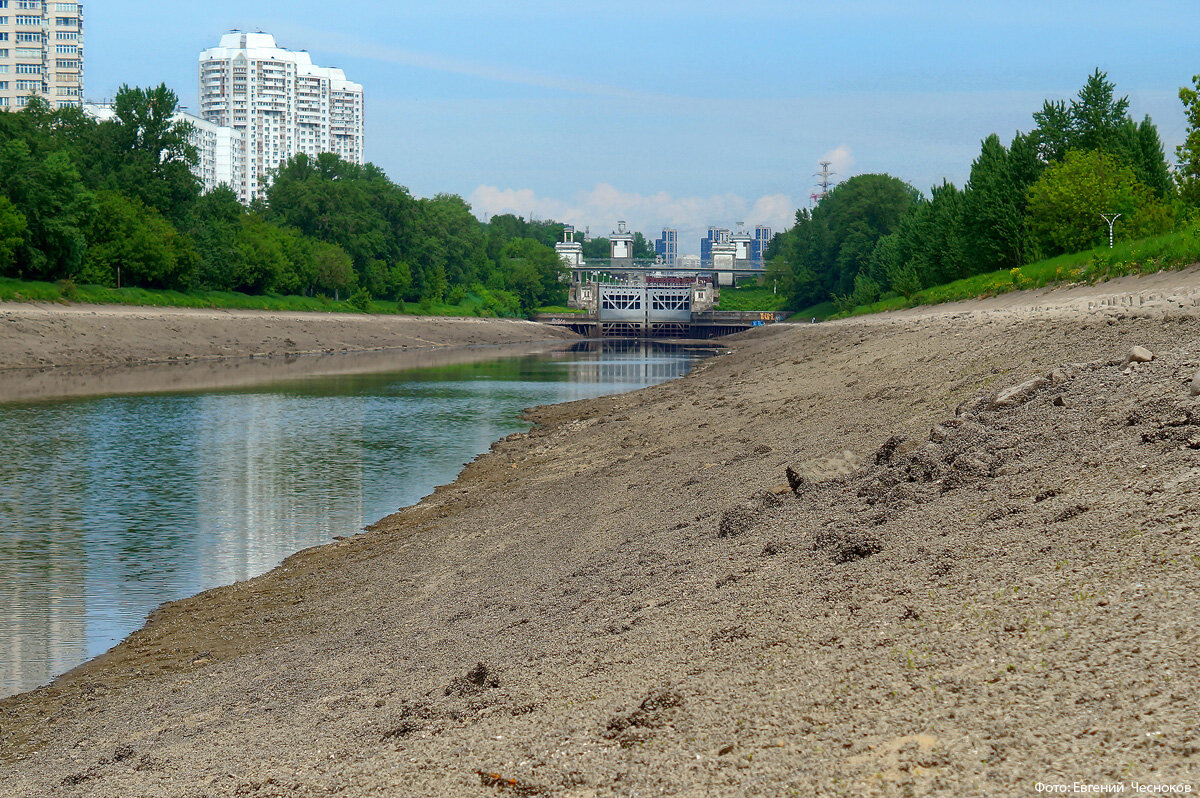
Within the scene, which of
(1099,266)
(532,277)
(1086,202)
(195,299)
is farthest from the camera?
(532,277)

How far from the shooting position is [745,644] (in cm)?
705

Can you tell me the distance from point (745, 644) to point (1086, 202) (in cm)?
6278

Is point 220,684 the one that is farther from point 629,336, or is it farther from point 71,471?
point 629,336

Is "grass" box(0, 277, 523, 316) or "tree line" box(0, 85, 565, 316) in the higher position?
"tree line" box(0, 85, 565, 316)

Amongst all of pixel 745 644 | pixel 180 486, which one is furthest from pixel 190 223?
pixel 745 644

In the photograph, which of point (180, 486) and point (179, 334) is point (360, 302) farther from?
point (180, 486)

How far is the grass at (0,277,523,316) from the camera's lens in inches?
2835

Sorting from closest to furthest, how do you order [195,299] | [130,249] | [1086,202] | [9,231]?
1. [1086,202]
2. [9,231]
3. [130,249]
4. [195,299]

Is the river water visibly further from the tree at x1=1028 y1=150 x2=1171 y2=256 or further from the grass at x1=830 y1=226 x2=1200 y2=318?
the tree at x1=1028 y1=150 x2=1171 y2=256

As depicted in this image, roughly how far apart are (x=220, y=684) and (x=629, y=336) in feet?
521

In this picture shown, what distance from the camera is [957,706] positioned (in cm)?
543

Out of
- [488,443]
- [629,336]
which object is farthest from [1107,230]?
[629,336]

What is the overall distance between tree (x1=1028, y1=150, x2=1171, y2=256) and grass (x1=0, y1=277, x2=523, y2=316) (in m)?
64.2

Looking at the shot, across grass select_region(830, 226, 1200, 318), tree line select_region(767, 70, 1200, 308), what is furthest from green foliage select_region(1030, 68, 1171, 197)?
grass select_region(830, 226, 1200, 318)
